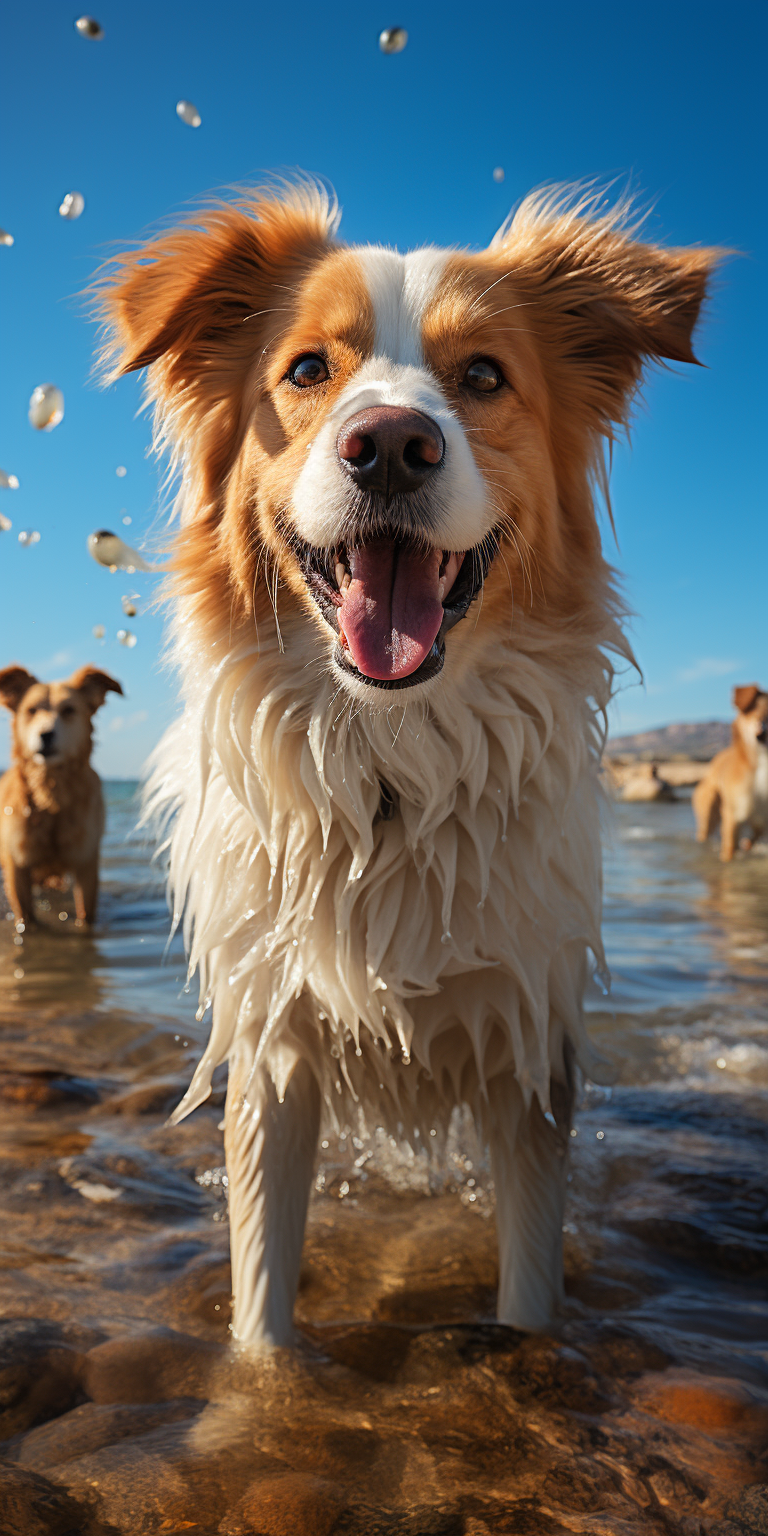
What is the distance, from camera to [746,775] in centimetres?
1082

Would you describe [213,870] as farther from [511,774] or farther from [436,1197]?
[436,1197]

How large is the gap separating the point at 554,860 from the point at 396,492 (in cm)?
93

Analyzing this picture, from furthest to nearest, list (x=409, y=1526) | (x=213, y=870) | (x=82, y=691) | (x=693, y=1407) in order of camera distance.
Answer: (x=82, y=691)
(x=213, y=870)
(x=693, y=1407)
(x=409, y=1526)

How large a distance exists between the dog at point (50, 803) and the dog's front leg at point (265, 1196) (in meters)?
5.56

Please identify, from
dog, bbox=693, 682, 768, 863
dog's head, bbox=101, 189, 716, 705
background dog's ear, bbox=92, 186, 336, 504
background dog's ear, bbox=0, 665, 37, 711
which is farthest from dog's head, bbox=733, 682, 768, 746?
background dog's ear, bbox=92, 186, 336, 504

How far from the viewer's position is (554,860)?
7.72ft

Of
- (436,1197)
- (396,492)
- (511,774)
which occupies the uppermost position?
(396,492)

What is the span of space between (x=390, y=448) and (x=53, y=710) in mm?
6242

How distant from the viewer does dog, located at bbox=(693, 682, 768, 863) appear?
10.7 meters

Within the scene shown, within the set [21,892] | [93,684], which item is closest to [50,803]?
[21,892]

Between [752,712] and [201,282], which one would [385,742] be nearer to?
[201,282]

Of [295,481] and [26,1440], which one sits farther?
[295,481]

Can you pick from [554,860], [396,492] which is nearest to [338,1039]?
[554,860]

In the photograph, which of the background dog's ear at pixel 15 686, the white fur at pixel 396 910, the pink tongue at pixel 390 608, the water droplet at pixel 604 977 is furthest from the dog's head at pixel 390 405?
the background dog's ear at pixel 15 686
